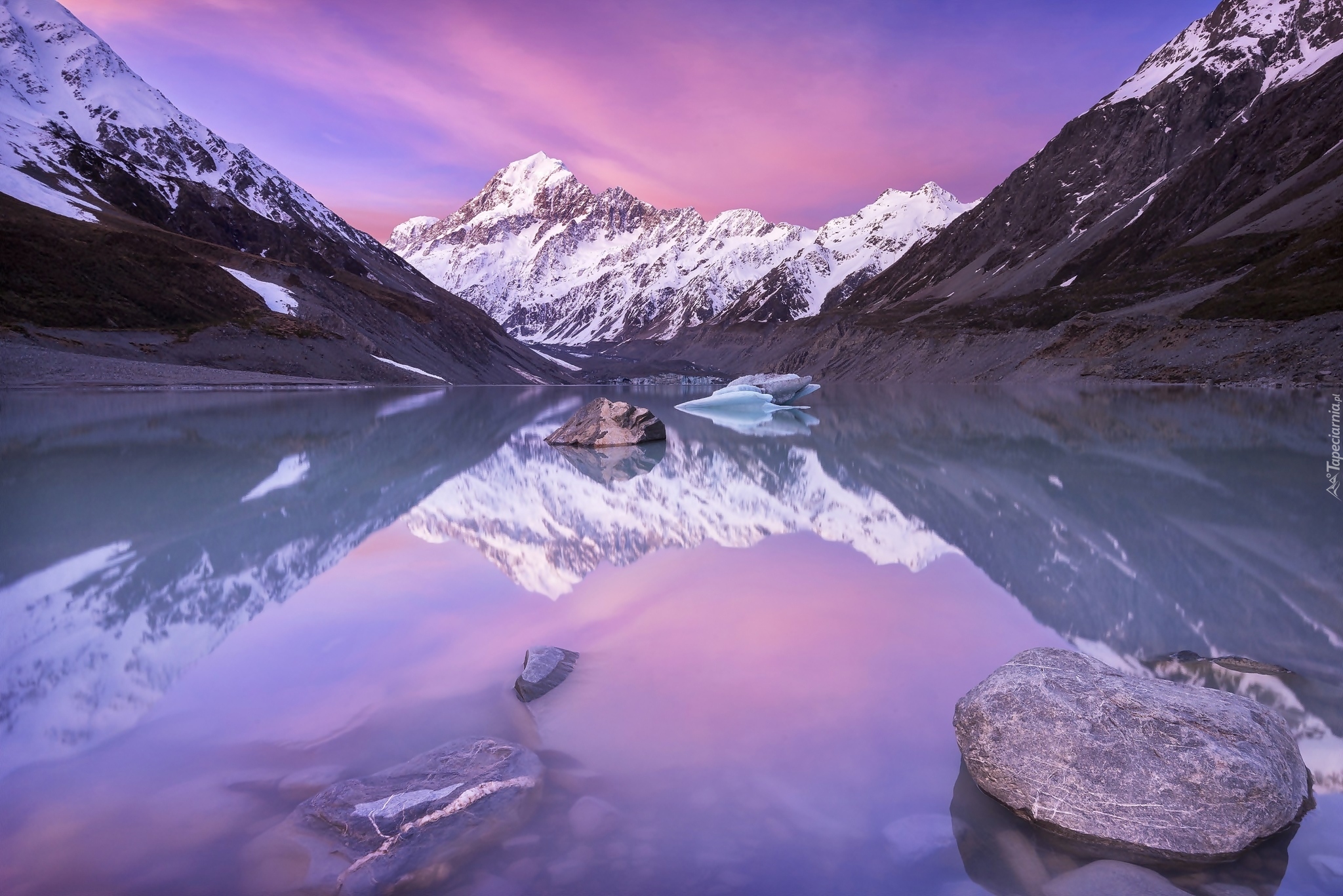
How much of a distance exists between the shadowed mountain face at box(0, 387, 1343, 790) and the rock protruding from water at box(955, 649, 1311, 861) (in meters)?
0.57

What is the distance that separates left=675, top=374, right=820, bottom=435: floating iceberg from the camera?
27141 mm

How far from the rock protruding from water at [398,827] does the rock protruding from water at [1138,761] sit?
230 centimetres

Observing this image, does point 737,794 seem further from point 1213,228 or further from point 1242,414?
point 1213,228

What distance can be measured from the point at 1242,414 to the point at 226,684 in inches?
1176

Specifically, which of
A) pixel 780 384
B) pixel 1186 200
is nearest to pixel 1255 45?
pixel 1186 200

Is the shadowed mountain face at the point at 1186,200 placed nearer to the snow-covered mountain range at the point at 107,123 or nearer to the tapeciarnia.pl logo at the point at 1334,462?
the tapeciarnia.pl logo at the point at 1334,462

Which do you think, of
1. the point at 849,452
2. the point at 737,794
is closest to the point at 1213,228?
the point at 849,452

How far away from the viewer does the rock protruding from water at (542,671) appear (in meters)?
4.84

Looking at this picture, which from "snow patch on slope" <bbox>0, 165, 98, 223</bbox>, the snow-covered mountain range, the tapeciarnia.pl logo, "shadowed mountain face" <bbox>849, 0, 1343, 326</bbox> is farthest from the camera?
the snow-covered mountain range

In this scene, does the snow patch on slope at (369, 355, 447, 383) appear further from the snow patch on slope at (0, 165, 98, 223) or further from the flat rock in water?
the flat rock in water

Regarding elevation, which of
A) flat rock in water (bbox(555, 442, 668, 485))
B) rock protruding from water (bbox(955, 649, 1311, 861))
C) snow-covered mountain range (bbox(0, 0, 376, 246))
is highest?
snow-covered mountain range (bbox(0, 0, 376, 246))

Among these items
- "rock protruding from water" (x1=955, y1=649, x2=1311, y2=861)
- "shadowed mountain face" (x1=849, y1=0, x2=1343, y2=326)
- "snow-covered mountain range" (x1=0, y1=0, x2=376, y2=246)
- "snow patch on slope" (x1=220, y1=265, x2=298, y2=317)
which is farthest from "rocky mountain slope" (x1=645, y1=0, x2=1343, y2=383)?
"snow-covered mountain range" (x1=0, y1=0, x2=376, y2=246)

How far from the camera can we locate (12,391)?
3866cm

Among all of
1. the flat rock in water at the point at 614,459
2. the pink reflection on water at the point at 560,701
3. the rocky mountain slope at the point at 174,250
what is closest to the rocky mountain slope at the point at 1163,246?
the flat rock in water at the point at 614,459
